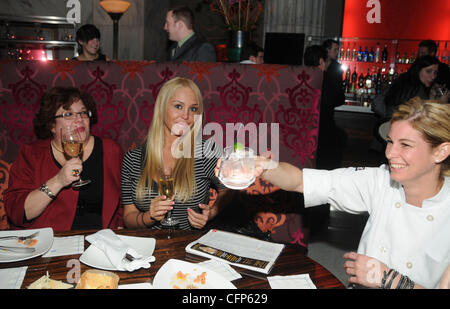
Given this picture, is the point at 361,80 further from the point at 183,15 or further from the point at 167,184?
the point at 167,184

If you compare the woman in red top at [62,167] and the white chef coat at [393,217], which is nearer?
the white chef coat at [393,217]

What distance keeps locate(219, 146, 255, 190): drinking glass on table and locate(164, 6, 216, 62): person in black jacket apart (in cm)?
250

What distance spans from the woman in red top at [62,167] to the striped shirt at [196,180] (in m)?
0.17

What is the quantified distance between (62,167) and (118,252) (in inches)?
35.5

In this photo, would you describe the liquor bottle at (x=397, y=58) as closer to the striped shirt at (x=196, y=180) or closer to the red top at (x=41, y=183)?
the striped shirt at (x=196, y=180)

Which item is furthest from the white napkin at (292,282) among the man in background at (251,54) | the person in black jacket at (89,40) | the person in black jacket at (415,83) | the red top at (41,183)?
the person in black jacket at (89,40)

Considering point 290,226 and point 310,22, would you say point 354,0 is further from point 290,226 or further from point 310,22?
point 290,226

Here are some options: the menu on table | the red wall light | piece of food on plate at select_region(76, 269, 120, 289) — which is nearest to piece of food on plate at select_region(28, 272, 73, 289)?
piece of food on plate at select_region(76, 269, 120, 289)

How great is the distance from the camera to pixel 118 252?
4.04 ft

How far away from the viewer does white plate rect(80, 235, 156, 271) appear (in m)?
1.23

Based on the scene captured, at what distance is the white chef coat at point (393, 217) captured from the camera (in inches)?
57.6

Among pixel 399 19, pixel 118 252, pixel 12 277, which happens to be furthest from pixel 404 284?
pixel 399 19
